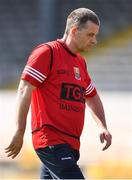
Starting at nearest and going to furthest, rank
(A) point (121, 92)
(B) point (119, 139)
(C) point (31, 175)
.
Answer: (C) point (31, 175) → (B) point (119, 139) → (A) point (121, 92)

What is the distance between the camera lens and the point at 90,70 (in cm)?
1505

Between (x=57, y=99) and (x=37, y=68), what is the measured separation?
23cm

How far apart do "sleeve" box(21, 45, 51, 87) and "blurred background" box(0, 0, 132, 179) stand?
3996 millimetres

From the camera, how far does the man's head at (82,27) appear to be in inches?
195

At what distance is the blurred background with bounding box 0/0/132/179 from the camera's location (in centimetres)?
950

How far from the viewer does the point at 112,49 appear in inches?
604

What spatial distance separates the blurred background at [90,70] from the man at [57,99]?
3794mm

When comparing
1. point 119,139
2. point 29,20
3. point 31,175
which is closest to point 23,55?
Answer: point 29,20

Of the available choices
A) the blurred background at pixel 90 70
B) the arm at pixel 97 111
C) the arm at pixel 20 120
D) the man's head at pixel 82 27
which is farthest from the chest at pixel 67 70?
the blurred background at pixel 90 70

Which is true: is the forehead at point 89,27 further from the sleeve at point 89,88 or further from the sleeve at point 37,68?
the sleeve at point 89,88

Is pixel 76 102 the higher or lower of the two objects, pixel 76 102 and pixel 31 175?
the higher

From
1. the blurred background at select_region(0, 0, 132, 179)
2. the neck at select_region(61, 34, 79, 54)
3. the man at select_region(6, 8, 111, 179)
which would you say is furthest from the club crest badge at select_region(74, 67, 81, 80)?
the blurred background at select_region(0, 0, 132, 179)

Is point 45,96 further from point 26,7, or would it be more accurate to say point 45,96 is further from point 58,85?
point 26,7

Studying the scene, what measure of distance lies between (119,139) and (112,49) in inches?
199
